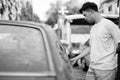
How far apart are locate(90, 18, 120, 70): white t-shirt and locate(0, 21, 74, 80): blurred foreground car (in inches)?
52.8

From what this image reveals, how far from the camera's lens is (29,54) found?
8.33 ft

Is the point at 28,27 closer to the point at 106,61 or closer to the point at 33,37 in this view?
the point at 33,37

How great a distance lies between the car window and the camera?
2412mm

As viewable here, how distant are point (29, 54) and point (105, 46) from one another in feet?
5.39

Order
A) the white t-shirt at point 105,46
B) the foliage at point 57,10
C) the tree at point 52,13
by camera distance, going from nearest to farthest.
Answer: the white t-shirt at point 105,46
the foliage at point 57,10
the tree at point 52,13

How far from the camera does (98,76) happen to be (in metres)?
4.00

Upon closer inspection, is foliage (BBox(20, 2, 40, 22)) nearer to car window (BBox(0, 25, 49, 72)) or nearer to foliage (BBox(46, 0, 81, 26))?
car window (BBox(0, 25, 49, 72))

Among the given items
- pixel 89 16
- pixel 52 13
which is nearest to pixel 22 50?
pixel 89 16

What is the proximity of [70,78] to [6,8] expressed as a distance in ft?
34.9

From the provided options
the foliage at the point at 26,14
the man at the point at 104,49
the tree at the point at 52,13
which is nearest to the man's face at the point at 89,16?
the man at the point at 104,49

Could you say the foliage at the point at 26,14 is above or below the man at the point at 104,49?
below

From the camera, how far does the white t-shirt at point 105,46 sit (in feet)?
12.8

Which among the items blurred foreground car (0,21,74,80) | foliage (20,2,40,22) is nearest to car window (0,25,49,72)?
blurred foreground car (0,21,74,80)

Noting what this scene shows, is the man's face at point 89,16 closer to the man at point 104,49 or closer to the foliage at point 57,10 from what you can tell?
the man at point 104,49
